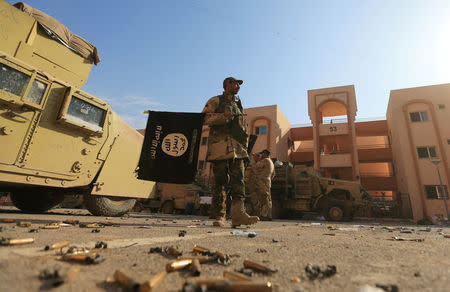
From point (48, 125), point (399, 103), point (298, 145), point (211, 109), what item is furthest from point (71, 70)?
point (298, 145)

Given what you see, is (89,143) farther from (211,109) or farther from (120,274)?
(120,274)

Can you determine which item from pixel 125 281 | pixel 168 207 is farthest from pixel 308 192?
pixel 125 281

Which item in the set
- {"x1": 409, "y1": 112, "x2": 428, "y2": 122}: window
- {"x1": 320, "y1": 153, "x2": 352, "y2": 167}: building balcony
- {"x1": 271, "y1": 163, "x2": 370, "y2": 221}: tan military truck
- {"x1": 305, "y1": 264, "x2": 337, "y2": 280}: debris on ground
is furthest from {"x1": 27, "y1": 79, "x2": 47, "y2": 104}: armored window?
{"x1": 409, "y1": 112, "x2": 428, "y2": 122}: window

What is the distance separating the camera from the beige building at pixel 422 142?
1462cm

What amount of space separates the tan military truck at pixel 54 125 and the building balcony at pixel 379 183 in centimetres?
1989

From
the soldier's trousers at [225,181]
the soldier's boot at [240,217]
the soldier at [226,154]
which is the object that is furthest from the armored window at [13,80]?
the soldier's boot at [240,217]

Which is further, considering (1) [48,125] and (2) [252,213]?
(2) [252,213]

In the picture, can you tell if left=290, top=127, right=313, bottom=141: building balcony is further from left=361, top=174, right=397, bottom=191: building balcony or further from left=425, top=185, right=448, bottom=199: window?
left=425, top=185, right=448, bottom=199: window

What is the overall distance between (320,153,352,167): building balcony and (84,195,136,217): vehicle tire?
17.3m

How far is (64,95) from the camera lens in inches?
153

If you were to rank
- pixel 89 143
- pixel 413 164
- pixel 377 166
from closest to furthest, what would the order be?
pixel 89 143 < pixel 413 164 < pixel 377 166

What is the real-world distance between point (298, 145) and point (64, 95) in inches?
1020

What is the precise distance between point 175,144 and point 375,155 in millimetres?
21612

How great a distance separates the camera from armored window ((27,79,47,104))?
3478mm
